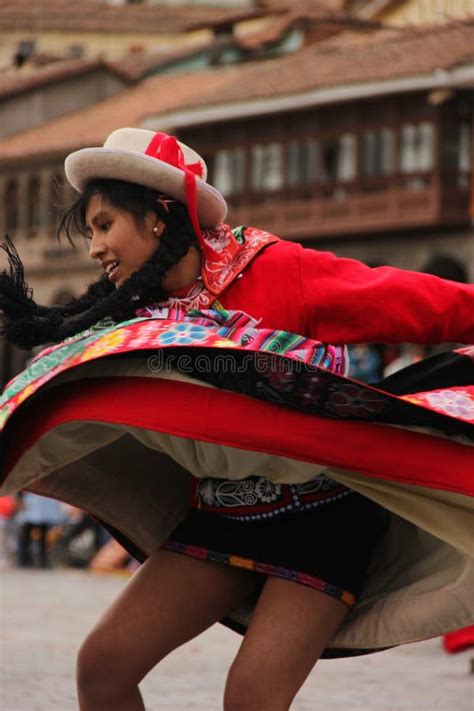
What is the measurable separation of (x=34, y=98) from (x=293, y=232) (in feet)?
49.3

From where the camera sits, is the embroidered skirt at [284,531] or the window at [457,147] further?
the window at [457,147]

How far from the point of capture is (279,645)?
371cm

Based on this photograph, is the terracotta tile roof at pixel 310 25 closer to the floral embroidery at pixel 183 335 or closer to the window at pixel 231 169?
the window at pixel 231 169

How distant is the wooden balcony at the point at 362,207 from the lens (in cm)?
3309

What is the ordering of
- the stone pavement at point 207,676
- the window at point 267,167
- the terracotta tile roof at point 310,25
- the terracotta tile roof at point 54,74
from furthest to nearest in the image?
the terracotta tile roof at point 54,74
the terracotta tile roof at point 310,25
the window at point 267,167
the stone pavement at point 207,676

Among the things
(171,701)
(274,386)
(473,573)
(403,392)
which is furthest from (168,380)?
(171,701)

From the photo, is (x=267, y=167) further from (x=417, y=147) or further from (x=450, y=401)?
(x=450, y=401)

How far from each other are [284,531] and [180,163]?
857 millimetres

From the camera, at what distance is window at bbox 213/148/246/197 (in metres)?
38.5

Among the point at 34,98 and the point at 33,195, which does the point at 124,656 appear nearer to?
the point at 33,195

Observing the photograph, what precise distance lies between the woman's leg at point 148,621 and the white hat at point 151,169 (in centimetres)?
76

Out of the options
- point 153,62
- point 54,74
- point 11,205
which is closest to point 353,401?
point 11,205

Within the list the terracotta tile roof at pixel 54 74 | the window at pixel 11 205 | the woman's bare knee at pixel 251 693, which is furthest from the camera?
the terracotta tile roof at pixel 54 74

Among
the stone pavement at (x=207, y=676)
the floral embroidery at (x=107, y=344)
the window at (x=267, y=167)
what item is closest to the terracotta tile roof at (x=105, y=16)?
the window at (x=267, y=167)
